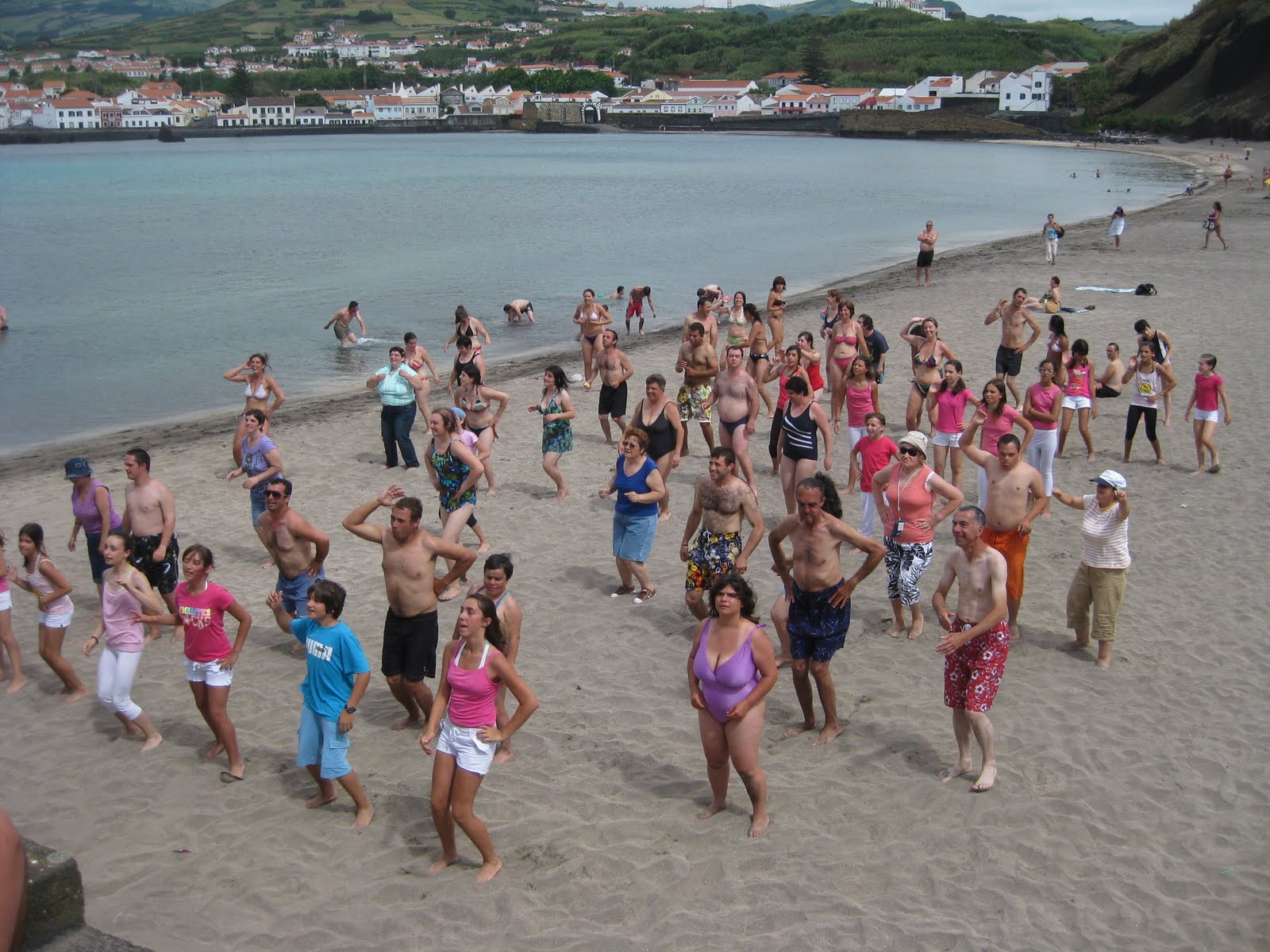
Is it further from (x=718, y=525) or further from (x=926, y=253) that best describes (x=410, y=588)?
(x=926, y=253)

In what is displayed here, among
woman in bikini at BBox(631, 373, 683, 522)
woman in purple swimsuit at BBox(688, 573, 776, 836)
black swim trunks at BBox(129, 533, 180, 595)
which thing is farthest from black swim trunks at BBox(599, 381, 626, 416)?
woman in purple swimsuit at BBox(688, 573, 776, 836)

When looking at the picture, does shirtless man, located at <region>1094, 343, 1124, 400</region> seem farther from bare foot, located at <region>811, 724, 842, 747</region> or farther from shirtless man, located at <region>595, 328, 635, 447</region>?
bare foot, located at <region>811, 724, 842, 747</region>

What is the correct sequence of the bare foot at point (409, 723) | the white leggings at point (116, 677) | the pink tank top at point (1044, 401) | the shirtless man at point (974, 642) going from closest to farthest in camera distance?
the shirtless man at point (974, 642) → the white leggings at point (116, 677) → the bare foot at point (409, 723) → the pink tank top at point (1044, 401)

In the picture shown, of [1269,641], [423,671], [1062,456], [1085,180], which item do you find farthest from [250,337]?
[1085,180]

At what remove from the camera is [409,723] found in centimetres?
692

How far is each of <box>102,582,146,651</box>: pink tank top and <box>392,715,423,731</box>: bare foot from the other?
1.62m

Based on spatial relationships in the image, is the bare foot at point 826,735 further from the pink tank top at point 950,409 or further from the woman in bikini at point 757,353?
the woman in bikini at point 757,353

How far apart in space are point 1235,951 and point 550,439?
7480 millimetres

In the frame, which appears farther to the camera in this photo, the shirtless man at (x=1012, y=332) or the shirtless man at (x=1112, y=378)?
the shirtless man at (x=1012, y=332)

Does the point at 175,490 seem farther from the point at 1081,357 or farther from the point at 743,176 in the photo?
the point at 743,176

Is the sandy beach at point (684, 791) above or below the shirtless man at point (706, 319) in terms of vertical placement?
below

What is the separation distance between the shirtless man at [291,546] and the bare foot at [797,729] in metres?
3.13

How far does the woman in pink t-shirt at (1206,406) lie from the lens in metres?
11.0

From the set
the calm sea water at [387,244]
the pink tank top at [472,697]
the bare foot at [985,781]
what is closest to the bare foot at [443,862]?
the pink tank top at [472,697]
